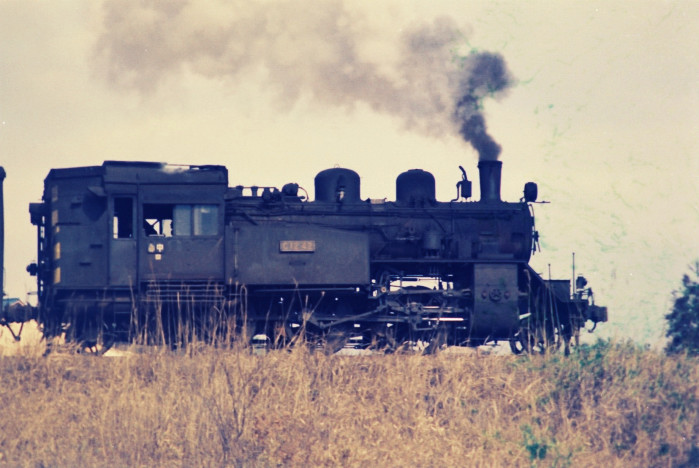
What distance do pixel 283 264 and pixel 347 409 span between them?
13.6 ft

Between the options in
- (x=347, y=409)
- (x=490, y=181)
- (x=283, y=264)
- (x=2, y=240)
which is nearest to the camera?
(x=347, y=409)

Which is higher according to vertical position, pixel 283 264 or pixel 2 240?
pixel 2 240

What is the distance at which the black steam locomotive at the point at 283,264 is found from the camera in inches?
520

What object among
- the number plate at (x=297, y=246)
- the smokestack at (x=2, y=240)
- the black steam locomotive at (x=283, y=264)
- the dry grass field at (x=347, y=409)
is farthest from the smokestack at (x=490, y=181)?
the smokestack at (x=2, y=240)

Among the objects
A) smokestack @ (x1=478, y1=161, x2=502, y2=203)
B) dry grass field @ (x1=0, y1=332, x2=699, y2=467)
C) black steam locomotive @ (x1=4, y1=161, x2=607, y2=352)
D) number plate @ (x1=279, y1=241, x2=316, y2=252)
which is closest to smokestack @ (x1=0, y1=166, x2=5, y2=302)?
black steam locomotive @ (x1=4, y1=161, x2=607, y2=352)

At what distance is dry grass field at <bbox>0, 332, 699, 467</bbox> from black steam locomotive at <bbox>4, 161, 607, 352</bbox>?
5.89ft

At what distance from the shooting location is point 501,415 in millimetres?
10000

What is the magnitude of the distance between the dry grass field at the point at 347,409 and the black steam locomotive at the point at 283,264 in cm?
180

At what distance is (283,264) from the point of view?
44.1 ft

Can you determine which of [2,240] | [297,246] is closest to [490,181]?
[297,246]

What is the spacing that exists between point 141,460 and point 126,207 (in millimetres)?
5948

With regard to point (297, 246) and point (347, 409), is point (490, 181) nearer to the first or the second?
point (297, 246)

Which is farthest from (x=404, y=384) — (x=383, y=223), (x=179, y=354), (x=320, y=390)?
(x=383, y=223)

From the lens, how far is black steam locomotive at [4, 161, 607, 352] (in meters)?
13.2
